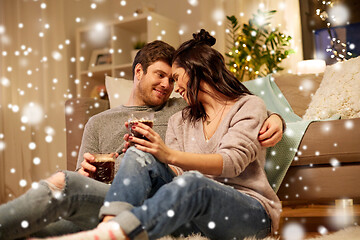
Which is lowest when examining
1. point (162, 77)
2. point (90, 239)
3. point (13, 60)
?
point (90, 239)

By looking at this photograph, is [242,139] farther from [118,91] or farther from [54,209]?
[118,91]

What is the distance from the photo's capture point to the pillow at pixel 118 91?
229cm

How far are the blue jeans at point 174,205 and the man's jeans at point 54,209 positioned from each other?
128mm

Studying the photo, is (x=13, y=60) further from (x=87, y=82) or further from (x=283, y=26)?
(x=283, y=26)

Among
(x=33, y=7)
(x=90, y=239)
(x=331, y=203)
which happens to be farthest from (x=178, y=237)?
(x=33, y=7)

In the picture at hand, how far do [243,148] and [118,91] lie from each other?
1.32 metres

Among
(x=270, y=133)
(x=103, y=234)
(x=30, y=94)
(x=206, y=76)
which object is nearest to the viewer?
(x=103, y=234)

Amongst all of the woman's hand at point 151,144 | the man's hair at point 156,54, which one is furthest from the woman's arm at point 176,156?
the man's hair at point 156,54

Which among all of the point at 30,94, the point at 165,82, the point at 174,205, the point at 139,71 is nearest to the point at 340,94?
the point at 165,82

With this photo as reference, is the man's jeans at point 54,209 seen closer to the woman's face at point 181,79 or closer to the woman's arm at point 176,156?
the woman's arm at point 176,156

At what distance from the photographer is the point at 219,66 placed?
139 centimetres

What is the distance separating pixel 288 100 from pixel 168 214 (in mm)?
1654

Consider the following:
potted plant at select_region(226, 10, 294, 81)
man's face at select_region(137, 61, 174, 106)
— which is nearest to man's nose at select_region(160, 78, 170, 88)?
man's face at select_region(137, 61, 174, 106)

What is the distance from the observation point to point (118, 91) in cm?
233
